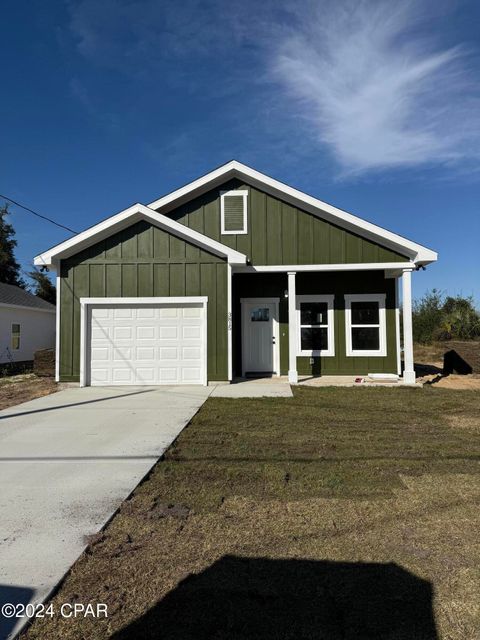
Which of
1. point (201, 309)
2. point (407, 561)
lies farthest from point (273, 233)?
point (407, 561)

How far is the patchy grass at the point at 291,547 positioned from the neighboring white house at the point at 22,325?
15274 mm

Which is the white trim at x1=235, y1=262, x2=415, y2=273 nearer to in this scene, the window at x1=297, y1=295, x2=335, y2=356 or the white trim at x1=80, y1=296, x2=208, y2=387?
the window at x1=297, y1=295, x2=335, y2=356

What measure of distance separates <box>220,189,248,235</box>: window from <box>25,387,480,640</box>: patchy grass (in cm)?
775

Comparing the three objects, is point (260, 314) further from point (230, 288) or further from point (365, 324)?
point (365, 324)

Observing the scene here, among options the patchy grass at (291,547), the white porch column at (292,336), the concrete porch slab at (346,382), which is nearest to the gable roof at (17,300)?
the white porch column at (292,336)

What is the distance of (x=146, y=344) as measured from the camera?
11523 mm

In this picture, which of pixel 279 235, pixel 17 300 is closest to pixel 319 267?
pixel 279 235

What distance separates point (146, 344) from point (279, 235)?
4.51 metres

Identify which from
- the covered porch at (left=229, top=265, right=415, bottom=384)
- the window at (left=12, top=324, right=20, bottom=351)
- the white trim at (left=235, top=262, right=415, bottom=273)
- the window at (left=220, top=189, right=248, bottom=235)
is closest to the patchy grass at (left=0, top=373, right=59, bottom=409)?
the covered porch at (left=229, top=265, right=415, bottom=384)

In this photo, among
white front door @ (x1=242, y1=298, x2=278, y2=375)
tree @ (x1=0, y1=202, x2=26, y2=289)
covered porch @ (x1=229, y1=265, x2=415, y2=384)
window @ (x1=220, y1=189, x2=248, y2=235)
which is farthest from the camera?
tree @ (x1=0, y1=202, x2=26, y2=289)

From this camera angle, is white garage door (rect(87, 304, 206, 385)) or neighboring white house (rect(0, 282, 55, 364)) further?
neighboring white house (rect(0, 282, 55, 364))

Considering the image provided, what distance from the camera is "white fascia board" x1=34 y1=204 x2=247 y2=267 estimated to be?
11180 mm

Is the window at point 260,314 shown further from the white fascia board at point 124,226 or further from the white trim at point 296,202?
the white trim at point 296,202

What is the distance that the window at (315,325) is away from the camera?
13.2 m
